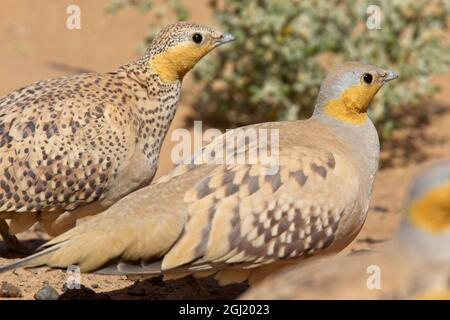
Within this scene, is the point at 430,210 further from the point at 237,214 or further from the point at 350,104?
the point at 350,104

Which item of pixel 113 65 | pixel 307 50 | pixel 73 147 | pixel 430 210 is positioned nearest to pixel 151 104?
pixel 73 147

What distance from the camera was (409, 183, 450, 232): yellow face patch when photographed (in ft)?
11.8

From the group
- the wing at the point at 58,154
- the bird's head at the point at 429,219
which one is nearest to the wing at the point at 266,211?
the wing at the point at 58,154

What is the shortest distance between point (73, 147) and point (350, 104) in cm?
160

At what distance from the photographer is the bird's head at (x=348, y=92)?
220 inches

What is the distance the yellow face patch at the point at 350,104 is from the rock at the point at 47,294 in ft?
5.98

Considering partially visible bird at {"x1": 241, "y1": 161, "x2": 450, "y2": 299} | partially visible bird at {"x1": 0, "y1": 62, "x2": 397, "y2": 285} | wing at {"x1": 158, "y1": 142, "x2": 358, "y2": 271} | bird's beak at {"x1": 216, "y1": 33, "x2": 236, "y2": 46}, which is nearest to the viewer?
partially visible bird at {"x1": 241, "y1": 161, "x2": 450, "y2": 299}

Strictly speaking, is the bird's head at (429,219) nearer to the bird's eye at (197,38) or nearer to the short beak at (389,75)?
the short beak at (389,75)

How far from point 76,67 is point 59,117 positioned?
198 inches

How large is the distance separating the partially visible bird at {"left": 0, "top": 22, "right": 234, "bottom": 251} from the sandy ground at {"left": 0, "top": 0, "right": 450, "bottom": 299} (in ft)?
2.93

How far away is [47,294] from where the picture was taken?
17.0ft

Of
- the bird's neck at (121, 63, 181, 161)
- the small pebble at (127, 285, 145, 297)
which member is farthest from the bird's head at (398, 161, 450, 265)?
the bird's neck at (121, 63, 181, 161)

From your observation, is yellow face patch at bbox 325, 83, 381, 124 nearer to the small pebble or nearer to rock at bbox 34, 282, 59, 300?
the small pebble
